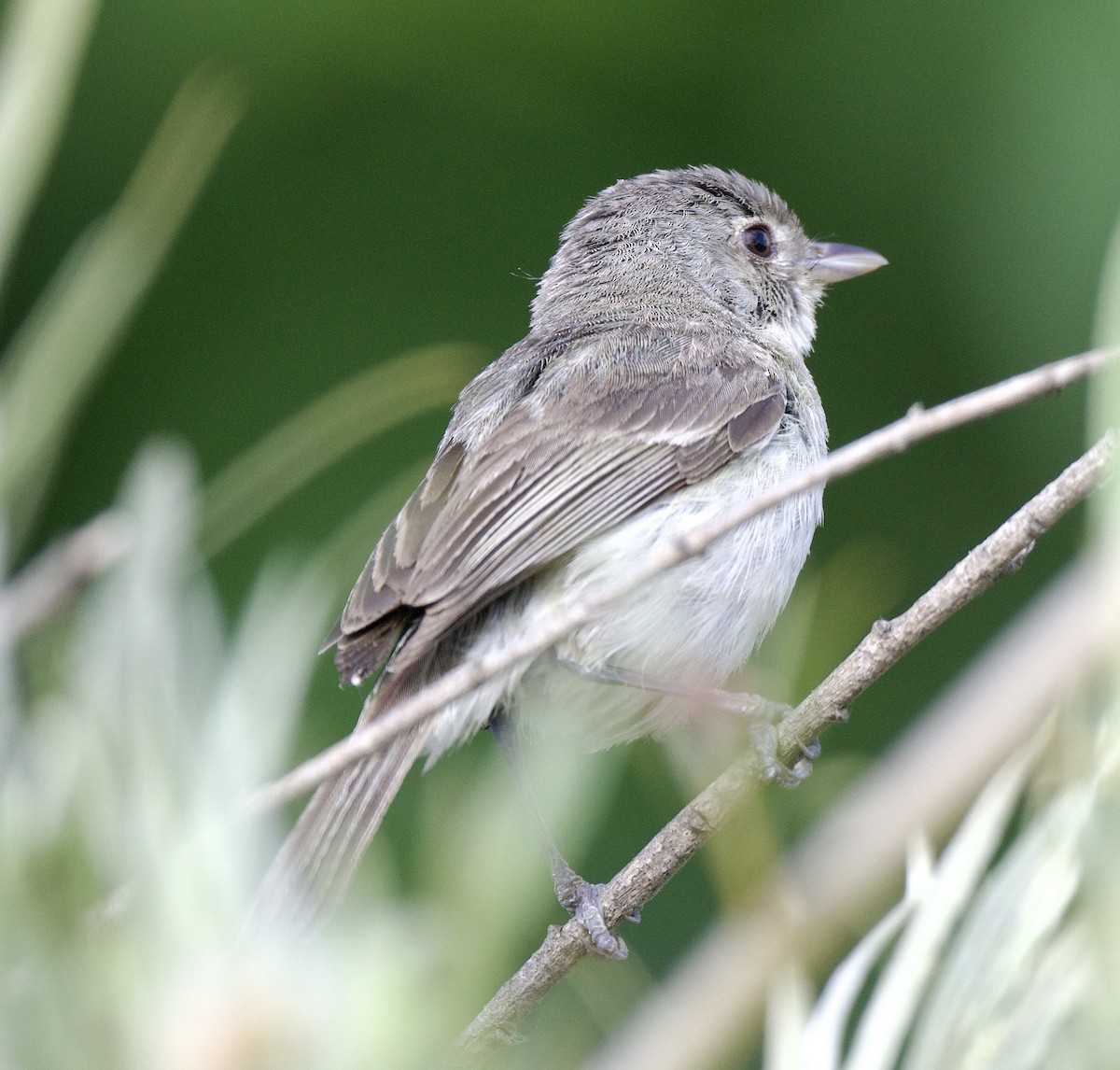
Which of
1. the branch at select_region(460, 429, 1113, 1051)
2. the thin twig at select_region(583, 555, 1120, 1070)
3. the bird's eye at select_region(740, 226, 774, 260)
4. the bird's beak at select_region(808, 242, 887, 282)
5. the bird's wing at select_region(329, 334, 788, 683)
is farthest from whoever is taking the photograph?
the bird's eye at select_region(740, 226, 774, 260)

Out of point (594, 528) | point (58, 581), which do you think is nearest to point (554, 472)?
point (594, 528)

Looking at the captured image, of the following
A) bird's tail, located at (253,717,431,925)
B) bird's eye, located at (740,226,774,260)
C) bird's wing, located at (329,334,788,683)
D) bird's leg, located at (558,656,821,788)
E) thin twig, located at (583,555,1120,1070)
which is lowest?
bird's leg, located at (558,656,821,788)

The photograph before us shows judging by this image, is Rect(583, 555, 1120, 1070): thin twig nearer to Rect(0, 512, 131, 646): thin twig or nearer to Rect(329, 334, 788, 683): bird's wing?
Rect(0, 512, 131, 646): thin twig

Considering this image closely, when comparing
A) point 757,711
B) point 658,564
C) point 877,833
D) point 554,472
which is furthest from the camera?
point 554,472

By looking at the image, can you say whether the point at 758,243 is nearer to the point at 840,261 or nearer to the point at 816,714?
the point at 840,261

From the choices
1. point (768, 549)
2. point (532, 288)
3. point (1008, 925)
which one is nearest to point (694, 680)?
point (768, 549)

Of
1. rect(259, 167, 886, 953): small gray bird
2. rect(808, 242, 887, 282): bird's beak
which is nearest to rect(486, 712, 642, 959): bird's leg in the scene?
rect(259, 167, 886, 953): small gray bird
